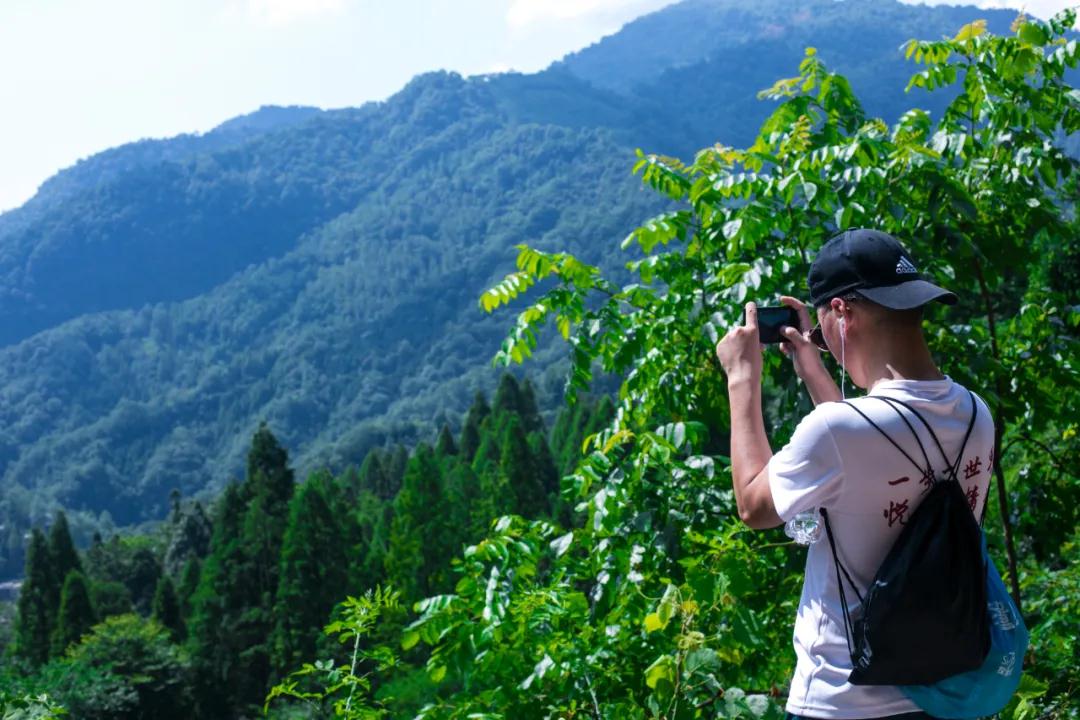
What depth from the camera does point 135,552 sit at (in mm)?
58594

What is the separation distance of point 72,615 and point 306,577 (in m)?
9.72

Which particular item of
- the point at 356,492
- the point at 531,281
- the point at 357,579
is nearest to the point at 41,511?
the point at 356,492

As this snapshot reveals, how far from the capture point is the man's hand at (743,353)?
2084 mm

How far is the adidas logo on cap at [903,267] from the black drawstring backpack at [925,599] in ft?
0.84

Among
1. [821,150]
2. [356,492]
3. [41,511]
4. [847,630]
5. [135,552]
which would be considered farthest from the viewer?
[41,511]

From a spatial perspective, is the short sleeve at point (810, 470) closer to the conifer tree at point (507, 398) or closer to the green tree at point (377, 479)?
the conifer tree at point (507, 398)

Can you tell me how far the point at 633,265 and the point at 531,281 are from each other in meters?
0.42

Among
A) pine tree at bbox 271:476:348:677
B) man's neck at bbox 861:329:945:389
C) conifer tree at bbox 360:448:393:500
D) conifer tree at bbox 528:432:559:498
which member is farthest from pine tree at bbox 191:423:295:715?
man's neck at bbox 861:329:945:389

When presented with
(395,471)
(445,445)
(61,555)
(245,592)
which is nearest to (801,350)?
(245,592)

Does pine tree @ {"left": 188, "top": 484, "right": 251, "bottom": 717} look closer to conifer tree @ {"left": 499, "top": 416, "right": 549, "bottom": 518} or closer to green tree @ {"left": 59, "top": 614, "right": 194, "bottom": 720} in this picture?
green tree @ {"left": 59, "top": 614, "right": 194, "bottom": 720}

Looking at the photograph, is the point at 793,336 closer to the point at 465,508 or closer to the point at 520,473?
the point at 520,473

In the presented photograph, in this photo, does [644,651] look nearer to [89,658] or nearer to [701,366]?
[701,366]

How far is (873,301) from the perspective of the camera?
188 cm

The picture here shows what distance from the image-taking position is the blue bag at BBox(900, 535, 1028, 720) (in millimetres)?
1830
